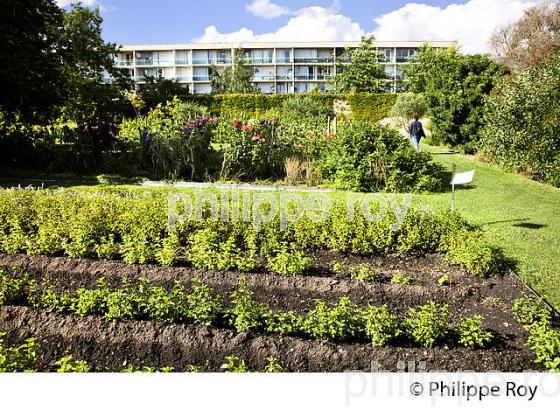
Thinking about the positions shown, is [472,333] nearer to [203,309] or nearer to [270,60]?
[203,309]

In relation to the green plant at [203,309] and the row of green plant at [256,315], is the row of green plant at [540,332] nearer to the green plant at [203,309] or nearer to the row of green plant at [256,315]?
the row of green plant at [256,315]

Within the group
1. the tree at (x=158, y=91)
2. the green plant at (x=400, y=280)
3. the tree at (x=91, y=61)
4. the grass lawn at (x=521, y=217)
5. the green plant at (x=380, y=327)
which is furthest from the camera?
the tree at (x=158, y=91)

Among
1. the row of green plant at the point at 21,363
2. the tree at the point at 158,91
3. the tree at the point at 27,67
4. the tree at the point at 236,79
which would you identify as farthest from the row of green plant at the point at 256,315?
the tree at the point at 236,79

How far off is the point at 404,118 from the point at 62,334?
22.9 meters

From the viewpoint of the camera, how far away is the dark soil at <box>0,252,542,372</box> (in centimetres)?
393

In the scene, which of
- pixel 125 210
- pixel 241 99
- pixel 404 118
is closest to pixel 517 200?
pixel 125 210

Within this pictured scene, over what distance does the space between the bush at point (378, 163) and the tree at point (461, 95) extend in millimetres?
6904

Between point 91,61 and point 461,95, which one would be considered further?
point 91,61

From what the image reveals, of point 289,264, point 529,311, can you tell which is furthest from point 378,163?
point 529,311

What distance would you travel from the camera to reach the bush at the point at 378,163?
34.8 feet

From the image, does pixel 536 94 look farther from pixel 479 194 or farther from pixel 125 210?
pixel 125 210

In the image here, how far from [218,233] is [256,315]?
94.2 inches

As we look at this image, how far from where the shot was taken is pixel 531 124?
12.3m

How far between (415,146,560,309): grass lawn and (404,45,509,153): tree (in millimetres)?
4401
